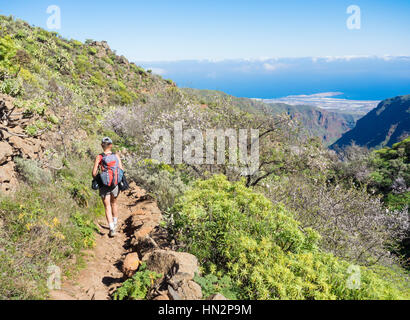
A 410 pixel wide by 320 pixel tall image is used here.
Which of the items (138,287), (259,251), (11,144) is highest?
(11,144)

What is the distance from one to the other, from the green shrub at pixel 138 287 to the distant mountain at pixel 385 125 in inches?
5237

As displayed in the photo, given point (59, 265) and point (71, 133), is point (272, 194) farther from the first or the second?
point (71, 133)

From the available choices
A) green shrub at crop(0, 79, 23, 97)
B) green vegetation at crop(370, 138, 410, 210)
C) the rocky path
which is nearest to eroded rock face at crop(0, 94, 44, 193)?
green shrub at crop(0, 79, 23, 97)

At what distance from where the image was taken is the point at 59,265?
4008mm

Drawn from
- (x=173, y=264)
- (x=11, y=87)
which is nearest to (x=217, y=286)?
(x=173, y=264)

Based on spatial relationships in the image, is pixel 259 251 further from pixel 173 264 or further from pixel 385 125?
pixel 385 125

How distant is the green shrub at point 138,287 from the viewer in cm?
327

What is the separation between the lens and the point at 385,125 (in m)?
142

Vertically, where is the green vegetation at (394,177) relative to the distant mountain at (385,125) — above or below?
below

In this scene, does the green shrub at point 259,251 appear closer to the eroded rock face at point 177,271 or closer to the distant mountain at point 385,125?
the eroded rock face at point 177,271

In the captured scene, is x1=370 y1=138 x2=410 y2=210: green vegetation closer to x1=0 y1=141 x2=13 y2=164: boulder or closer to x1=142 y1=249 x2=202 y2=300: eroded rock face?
x1=142 y1=249 x2=202 y2=300: eroded rock face

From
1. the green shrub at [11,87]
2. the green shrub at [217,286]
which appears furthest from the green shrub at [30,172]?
the green shrub at [217,286]

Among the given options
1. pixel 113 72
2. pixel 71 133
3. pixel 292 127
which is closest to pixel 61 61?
pixel 113 72

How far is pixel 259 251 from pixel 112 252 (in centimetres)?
354
